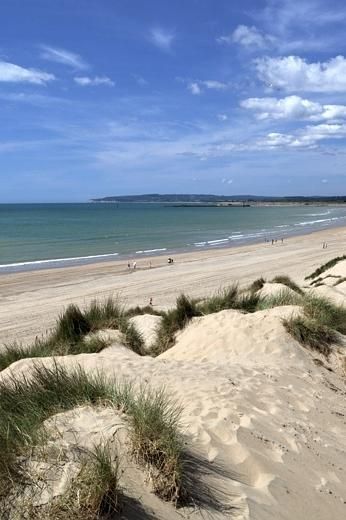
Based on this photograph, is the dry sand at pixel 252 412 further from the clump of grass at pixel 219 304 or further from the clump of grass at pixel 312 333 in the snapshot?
the clump of grass at pixel 219 304

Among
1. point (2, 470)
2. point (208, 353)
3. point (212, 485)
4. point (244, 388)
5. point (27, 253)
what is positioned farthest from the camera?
point (27, 253)

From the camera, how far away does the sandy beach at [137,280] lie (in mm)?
18750

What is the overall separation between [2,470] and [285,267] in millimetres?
28717

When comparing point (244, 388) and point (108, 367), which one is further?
point (108, 367)

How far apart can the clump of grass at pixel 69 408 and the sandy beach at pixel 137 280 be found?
10.2 m

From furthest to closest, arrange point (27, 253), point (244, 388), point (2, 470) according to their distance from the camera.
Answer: point (27, 253) < point (244, 388) < point (2, 470)

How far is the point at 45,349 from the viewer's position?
27.5ft

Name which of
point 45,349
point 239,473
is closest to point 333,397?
point 239,473

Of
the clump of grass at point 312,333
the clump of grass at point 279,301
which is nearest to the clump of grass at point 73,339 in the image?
the clump of grass at point 312,333

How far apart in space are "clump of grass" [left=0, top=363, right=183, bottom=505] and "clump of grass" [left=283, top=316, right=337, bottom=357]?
14.2 ft

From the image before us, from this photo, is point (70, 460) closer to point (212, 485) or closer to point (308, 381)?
point (212, 485)

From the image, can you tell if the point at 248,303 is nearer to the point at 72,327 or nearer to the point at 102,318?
the point at 102,318

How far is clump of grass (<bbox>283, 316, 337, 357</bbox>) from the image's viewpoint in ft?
25.5

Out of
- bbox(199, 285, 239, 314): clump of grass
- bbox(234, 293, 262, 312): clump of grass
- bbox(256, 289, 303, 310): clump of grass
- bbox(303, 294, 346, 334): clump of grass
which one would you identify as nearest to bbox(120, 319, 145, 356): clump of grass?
bbox(199, 285, 239, 314): clump of grass
